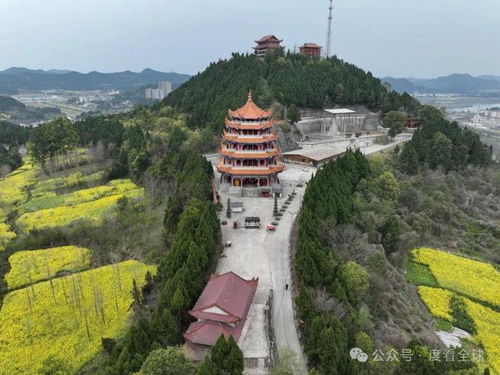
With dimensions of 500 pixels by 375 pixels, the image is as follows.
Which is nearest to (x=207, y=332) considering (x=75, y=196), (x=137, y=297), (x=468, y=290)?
(x=137, y=297)

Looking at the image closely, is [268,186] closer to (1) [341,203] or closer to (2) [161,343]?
(1) [341,203]

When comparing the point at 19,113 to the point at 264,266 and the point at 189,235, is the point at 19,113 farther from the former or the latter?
the point at 264,266

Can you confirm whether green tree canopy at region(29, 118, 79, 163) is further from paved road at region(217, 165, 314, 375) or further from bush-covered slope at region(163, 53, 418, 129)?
paved road at region(217, 165, 314, 375)

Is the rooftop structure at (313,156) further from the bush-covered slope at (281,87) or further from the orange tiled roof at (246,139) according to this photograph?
the bush-covered slope at (281,87)

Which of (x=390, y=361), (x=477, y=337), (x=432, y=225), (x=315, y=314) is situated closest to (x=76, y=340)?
(x=315, y=314)

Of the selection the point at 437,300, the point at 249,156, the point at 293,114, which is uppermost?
→ the point at 293,114

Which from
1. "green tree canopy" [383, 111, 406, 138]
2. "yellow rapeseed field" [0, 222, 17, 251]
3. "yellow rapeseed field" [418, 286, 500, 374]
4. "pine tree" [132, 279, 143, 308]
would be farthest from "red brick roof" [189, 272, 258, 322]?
"green tree canopy" [383, 111, 406, 138]

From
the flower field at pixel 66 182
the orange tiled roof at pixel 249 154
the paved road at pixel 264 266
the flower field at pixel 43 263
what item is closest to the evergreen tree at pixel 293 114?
the orange tiled roof at pixel 249 154
